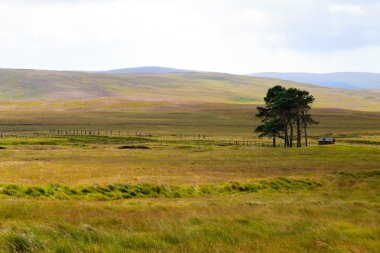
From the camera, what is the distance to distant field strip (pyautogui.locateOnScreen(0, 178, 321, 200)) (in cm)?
2561

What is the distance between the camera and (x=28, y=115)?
180 m

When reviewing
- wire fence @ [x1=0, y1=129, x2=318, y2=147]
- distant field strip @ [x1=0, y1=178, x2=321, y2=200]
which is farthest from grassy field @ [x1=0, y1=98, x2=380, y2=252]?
wire fence @ [x1=0, y1=129, x2=318, y2=147]

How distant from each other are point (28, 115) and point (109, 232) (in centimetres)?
18151

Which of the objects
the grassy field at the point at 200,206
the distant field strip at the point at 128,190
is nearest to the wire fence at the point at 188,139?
the grassy field at the point at 200,206

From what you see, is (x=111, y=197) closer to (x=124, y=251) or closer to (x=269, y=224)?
(x=269, y=224)

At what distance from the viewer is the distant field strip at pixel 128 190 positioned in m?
25.6

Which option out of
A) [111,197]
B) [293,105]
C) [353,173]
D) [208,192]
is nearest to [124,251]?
[111,197]

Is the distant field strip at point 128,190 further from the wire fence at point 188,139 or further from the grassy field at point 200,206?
the wire fence at point 188,139

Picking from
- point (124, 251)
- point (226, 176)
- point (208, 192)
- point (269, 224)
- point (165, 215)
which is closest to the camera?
point (124, 251)

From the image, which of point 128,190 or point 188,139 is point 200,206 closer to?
point 128,190

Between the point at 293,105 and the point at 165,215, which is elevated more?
the point at 293,105

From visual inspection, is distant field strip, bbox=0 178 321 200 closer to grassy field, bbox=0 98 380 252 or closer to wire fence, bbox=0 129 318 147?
grassy field, bbox=0 98 380 252

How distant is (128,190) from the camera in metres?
28.4

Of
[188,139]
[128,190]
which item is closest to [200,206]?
[128,190]
